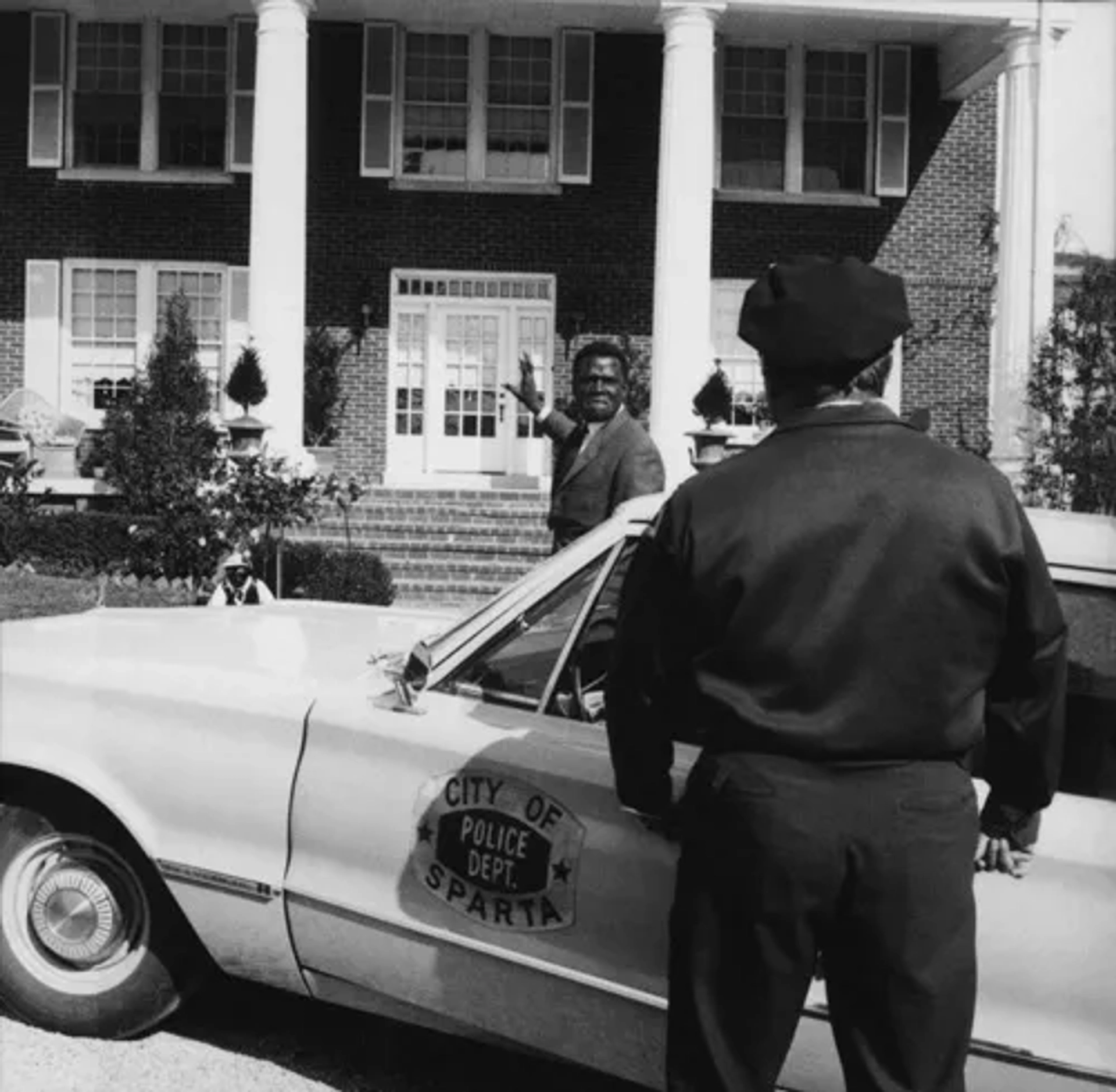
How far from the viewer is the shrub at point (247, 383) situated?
569 inches

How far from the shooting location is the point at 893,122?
19.8 m

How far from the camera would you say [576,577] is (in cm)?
373

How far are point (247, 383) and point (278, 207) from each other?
114 inches

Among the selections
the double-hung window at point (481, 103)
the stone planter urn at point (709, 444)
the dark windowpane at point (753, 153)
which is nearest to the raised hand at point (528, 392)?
the stone planter urn at point (709, 444)

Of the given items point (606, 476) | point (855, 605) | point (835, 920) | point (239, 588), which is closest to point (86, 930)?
point (835, 920)

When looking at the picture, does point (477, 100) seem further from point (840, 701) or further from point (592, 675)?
point (840, 701)

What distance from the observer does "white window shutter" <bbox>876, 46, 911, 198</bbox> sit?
19.8 m

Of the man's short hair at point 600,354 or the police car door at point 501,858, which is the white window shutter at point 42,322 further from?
the police car door at point 501,858

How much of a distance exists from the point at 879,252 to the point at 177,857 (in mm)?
17581

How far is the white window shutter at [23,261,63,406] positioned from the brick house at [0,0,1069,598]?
0.03 m

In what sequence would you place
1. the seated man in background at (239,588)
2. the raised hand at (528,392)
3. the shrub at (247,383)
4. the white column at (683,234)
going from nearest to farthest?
the seated man in background at (239,588) → the raised hand at (528,392) → the shrub at (247,383) → the white column at (683,234)

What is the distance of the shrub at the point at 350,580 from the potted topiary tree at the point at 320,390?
5594 millimetres

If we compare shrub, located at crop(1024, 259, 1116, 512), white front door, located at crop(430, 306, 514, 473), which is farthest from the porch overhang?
white front door, located at crop(430, 306, 514, 473)

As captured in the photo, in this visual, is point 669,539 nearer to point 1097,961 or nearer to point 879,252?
point 1097,961
